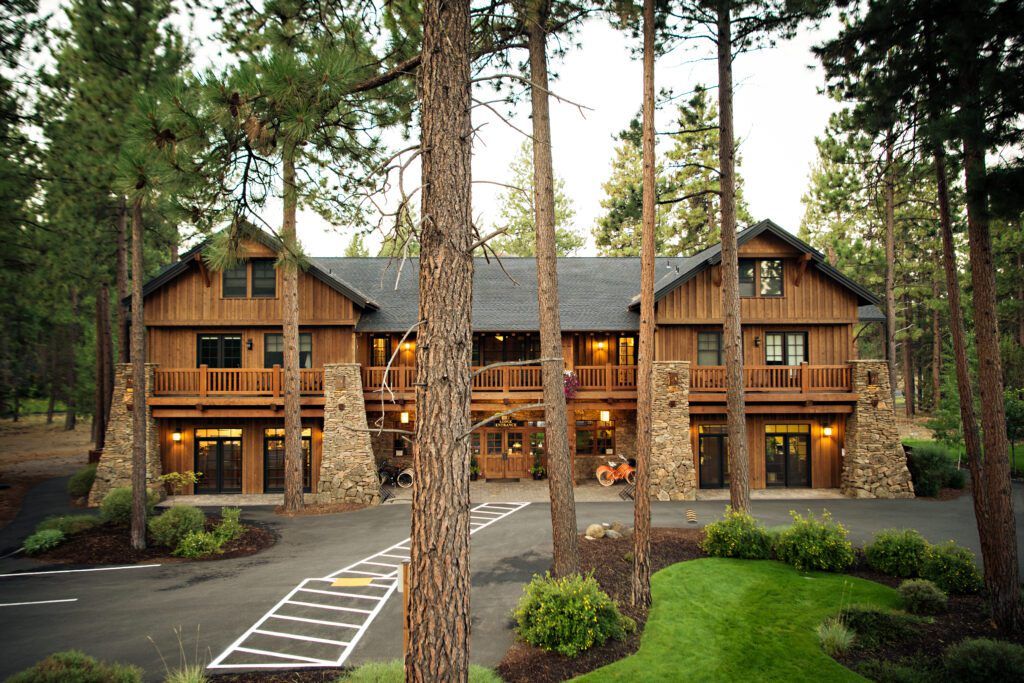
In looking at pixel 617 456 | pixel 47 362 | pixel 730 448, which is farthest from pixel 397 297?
pixel 47 362

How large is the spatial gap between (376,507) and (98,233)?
721 inches

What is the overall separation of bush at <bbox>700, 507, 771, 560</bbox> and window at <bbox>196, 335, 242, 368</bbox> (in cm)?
1613

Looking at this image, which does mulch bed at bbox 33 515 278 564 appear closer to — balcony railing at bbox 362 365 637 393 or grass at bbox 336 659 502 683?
balcony railing at bbox 362 365 637 393

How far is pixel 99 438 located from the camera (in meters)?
23.2

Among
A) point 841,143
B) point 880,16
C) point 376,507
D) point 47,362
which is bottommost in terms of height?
point 376,507

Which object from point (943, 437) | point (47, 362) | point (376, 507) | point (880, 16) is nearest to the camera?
point (880, 16)

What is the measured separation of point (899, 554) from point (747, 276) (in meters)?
10.8

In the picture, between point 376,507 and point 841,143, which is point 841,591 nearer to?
point 376,507

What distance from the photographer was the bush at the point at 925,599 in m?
8.20

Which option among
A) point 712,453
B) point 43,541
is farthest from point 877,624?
point 43,541

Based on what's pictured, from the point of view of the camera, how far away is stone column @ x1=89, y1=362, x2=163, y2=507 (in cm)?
1595

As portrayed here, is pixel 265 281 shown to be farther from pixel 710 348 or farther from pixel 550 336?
pixel 710 348

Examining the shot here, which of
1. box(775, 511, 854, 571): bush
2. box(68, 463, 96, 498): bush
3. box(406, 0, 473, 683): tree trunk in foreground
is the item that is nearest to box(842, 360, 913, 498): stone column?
box(775, 511, 854, 571): bush

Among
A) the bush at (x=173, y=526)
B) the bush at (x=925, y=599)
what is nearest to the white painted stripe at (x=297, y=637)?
the bush at (x=173, y=526)
